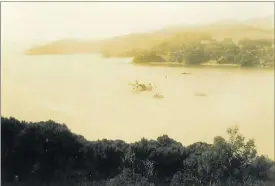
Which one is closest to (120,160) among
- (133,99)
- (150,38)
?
(133,99)

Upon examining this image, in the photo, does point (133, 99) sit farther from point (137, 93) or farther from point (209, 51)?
point (209, 51)

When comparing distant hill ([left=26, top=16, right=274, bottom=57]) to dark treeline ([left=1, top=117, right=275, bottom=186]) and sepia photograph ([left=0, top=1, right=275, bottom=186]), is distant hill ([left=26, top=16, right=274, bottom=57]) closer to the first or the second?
sepia photograph ([left=0, top=1, right=275, bottom=186])

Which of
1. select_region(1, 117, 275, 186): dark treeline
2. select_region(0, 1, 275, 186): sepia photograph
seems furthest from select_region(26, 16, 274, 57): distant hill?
select_region(1, 117, 275, 186): dark treeline

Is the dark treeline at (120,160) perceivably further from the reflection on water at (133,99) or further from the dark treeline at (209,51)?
the dark treeline at (209,51)

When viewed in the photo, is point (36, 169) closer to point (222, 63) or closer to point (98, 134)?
point (98, 134)

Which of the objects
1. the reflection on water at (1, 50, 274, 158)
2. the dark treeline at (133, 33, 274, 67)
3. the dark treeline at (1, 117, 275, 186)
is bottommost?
the dark treeline at (1, 117, 275, 186)

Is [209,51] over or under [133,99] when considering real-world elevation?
over

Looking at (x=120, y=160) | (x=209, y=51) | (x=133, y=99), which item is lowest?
(x=120, y=160)
